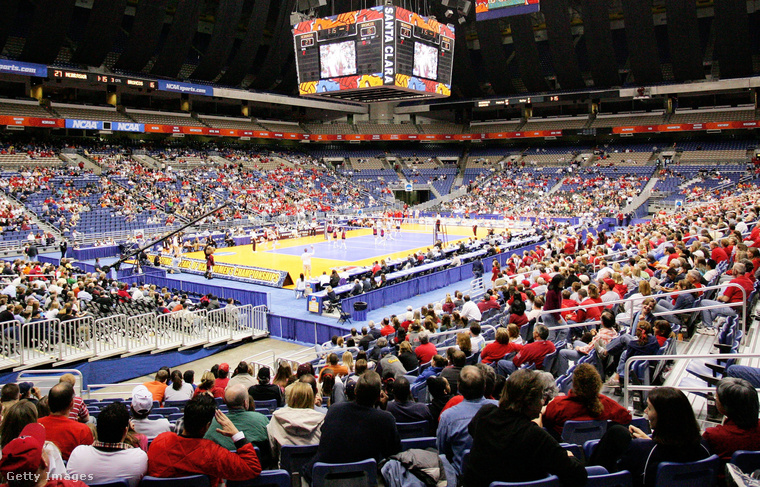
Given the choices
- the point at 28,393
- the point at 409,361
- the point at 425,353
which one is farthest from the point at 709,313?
the point at 28,393

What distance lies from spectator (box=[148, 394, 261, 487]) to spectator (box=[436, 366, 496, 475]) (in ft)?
5.21

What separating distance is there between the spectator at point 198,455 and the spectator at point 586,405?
264cm

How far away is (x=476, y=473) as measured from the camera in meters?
3.71

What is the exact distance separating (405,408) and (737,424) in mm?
2869

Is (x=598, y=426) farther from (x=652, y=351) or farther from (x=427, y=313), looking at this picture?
(x=427, y=313)

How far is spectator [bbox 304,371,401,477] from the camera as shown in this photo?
14.7ft

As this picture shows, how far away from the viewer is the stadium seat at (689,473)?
3.78 metres

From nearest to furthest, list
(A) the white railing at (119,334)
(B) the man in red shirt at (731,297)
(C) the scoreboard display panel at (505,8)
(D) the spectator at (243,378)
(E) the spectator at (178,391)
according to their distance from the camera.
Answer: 1. (D) the spectator at (243,378)
2. (B) the man in red shirt at (731,297)
3. (E) the spectator at (178,391)
4. (A) the white railing at (119,334)
5. (C) the scoreboard display panel at (505,8)

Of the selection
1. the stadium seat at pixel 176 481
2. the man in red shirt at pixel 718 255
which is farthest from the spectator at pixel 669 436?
the man in red shirt at pixel 718 255

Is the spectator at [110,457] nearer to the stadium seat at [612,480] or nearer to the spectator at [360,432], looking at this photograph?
the spectator at [360,432]

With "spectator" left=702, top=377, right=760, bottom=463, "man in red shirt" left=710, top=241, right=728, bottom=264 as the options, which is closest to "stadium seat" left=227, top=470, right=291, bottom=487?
"spectator" left=702, top=377, right=760, bottom=463

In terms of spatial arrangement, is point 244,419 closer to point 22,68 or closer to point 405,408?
point 405,408

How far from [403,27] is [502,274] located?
41.2 feet

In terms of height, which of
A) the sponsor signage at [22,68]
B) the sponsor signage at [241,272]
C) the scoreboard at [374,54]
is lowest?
the sponsor signage at [241,272]
